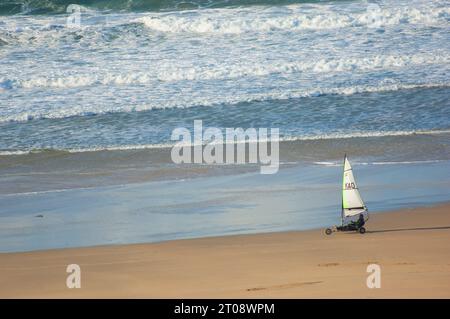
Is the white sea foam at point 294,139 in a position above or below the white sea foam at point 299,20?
below

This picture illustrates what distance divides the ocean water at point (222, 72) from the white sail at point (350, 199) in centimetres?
352

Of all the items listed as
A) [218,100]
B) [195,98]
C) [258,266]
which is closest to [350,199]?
[258,266]

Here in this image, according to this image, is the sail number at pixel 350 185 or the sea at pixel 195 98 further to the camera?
the sea at pixel 195 98

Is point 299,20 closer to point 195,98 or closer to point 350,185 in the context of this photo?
point 195,98

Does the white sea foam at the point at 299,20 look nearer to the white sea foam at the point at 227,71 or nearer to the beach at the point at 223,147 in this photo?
the beach at the point at 223,147

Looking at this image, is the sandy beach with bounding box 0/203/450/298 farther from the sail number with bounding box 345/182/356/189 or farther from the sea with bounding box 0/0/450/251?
the sea with bounding box 0/0/450/251

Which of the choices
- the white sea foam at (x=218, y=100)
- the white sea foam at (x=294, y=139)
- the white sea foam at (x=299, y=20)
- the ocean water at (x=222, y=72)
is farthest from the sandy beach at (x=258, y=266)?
the white sea foam at (x=299, y=20)

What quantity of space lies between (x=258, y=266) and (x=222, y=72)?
989cm

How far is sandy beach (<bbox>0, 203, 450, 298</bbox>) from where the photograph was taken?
6.45 meters

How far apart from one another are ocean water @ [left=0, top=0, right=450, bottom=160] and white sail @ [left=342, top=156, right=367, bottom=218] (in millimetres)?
3517

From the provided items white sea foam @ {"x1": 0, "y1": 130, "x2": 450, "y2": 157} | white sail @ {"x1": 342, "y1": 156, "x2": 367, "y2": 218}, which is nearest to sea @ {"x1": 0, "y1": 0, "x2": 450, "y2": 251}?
white sea foam @ {"x1": 0, "y1": 130, "x2": 450, "y2": 157}

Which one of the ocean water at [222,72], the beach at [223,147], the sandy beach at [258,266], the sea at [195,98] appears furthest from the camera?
the ocean water at [222,72]

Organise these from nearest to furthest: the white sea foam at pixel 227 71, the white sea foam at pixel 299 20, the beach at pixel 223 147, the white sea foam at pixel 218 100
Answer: the beach at pixel 223 147 → the white sea foam at pixel 218 100 → the white sea foam at pixel 227 71 → the white sea foam at pixel 299 20

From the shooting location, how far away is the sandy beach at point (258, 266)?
645cm
